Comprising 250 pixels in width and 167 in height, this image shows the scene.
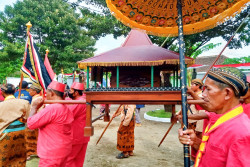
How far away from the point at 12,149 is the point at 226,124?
3.81 m

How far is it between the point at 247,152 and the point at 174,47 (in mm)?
9542

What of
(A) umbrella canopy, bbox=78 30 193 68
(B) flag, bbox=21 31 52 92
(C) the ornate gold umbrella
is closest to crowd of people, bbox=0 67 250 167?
(B) flag, bbox=21 31 52 92

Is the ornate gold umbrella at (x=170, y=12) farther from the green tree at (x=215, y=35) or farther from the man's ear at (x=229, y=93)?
the green tree at (x=215, y=35)

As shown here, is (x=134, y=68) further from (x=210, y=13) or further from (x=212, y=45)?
(x=212, y=45)

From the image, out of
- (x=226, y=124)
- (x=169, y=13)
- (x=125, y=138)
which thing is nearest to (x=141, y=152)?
(x=125, y=138)

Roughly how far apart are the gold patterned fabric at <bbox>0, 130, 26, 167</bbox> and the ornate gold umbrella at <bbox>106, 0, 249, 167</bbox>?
299 centimetres

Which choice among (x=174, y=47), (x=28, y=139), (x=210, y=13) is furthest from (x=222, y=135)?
(x=174, y=47)

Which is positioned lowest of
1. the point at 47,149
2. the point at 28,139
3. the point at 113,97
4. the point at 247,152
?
the point at 28,139

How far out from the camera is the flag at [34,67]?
3.11 meters

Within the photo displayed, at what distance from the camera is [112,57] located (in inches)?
98.3

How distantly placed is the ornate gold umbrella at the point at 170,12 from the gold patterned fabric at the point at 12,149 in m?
2.99

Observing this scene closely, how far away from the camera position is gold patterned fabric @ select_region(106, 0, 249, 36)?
2332mm

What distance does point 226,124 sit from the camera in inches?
51.4

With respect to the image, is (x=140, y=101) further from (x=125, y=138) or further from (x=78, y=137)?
(x=125, y=138)
